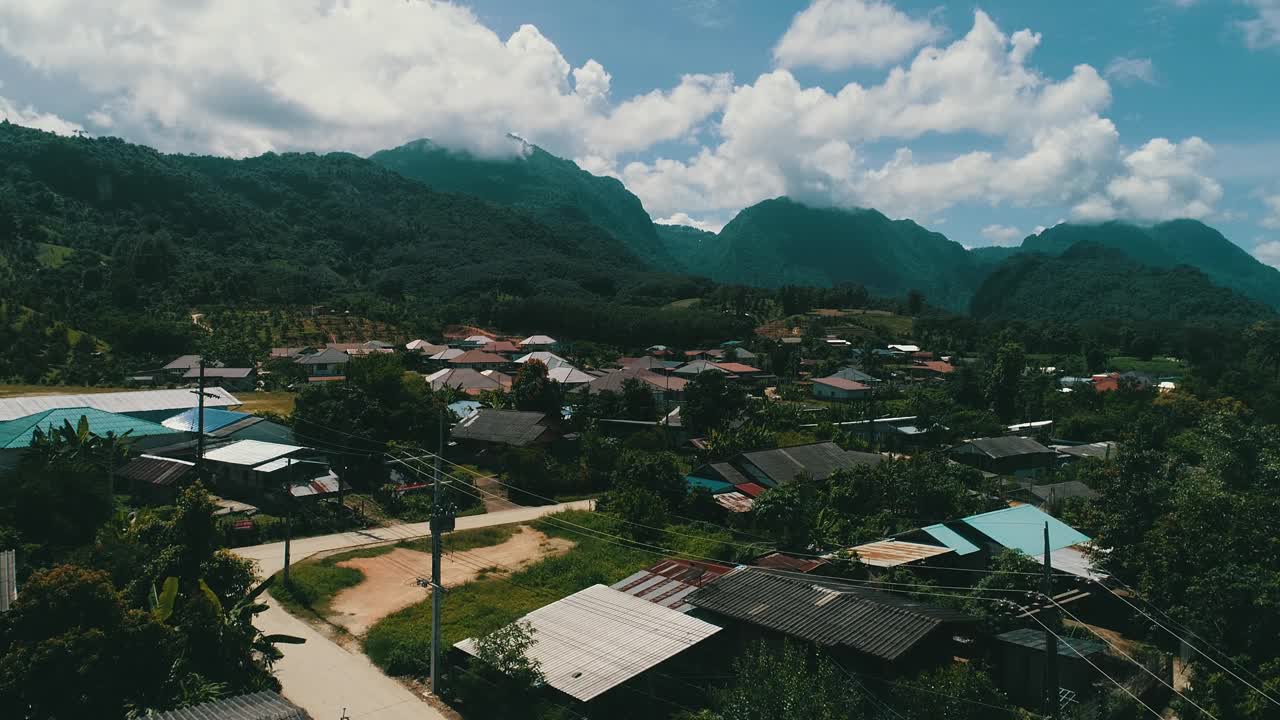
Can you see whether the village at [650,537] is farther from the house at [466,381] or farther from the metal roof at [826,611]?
the house at [466,381]

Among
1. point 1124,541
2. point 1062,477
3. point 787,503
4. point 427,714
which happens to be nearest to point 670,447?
point 787,503

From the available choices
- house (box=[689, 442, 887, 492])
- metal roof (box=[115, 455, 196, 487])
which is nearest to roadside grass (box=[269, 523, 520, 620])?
metal roof (box=[115, 455, 196, 487])

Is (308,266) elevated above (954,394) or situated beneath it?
elevated above

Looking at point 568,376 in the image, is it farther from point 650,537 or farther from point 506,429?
point 650,537

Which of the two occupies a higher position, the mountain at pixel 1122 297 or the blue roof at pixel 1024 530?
the mountain at pixel 1122 297

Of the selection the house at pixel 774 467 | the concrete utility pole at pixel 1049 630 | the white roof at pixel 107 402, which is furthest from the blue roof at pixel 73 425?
the concrete utility pole at pixel 1049 630

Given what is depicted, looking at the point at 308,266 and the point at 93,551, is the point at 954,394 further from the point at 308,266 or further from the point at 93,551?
the point at 308,266
